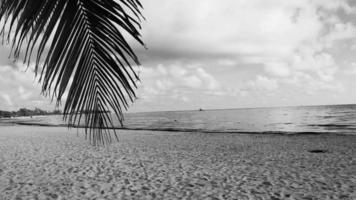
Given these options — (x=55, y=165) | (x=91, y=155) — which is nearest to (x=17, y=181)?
(x=55, y=165)

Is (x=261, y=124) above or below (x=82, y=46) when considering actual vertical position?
below

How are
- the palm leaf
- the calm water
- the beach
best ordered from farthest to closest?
1. the calm water
2. the beach
3. the palm leaf

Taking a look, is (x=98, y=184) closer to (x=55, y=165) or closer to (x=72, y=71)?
(x=55, y=165)

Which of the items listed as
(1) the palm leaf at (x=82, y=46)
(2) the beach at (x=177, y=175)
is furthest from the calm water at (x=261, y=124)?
(2) the beach at (x=177, y=175)

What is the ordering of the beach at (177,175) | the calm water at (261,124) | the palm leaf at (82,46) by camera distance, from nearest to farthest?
the palm leaf at (82,46) < the beach at (177,175) < the calm water at (261,124)

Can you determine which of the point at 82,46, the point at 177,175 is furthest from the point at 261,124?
the point at 82,46

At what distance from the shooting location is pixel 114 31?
3.88ft

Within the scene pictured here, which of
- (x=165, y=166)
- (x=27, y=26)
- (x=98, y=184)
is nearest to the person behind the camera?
(x=27, y=26)

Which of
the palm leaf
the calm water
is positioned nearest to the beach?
the calm water

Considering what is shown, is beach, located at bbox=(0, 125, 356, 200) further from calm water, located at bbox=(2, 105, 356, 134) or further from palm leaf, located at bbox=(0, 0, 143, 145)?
palm leaf, located at bbox=(0, 0, 143, 145)

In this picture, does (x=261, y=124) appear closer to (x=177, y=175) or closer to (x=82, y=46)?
(x=177, y=175)

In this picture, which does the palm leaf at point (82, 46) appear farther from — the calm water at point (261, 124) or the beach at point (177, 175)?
the beach at point (177, 175)

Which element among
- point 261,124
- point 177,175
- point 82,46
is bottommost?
point 177,175

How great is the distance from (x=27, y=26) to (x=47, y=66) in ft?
0.55
